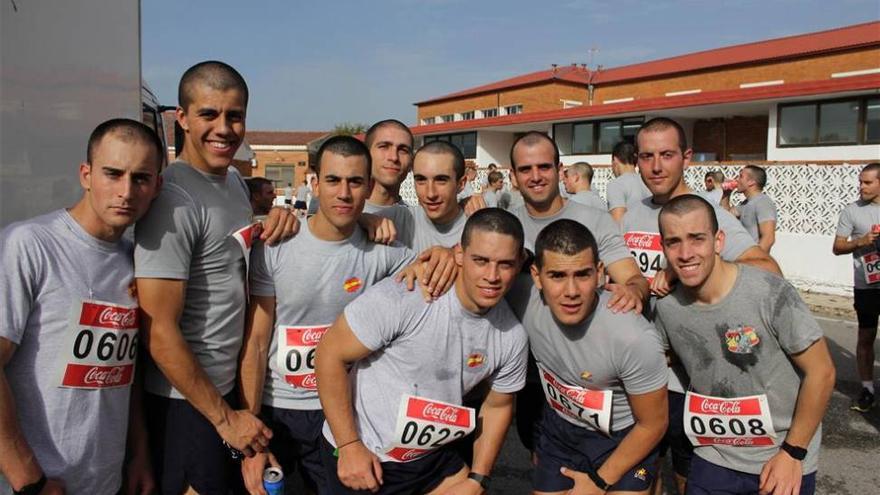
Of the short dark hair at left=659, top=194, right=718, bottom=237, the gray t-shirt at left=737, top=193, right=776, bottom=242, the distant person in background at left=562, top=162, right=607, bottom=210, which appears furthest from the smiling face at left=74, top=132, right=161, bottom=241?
the gray t-shirt at left=737, top=193, right=776, bottom=242

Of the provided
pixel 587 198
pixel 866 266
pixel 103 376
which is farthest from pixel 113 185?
pixel 866 266

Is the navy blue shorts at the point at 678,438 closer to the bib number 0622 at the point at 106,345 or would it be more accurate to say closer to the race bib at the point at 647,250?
the race bib at the point at 647,250

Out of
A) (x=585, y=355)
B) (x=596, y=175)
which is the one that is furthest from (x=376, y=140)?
(x=596, y=175)

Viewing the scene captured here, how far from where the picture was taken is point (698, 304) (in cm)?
290

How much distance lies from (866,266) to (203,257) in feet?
18.8

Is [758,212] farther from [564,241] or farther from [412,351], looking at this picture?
[412,351]

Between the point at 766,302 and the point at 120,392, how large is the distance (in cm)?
266

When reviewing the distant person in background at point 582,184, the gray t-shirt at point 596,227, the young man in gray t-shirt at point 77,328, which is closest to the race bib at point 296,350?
the young man in gray t-shirt at point 77,328

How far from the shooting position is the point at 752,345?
277 cm

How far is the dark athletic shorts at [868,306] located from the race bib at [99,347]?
6.03 m

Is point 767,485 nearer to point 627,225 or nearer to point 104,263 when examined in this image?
point 627,225

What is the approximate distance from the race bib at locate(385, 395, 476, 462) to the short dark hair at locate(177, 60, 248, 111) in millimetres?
1522

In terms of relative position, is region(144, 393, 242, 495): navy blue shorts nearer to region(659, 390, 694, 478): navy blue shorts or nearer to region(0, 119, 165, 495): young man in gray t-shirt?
region(0, 119, 165, 495): young man in gray t-shirt

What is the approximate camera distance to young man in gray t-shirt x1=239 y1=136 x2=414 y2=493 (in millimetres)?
2859
